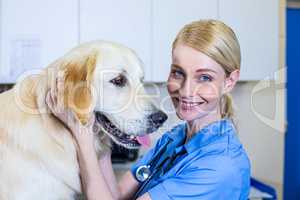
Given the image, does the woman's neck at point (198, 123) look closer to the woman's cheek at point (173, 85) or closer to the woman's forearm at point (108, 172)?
the woman's cheek at point (173, 85)

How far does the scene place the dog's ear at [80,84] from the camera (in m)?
1.01

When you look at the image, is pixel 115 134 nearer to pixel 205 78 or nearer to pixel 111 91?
A: pixel 111 91

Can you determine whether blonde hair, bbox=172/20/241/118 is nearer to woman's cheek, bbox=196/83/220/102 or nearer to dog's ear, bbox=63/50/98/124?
woman's cheek, bbox=196/83/220/102

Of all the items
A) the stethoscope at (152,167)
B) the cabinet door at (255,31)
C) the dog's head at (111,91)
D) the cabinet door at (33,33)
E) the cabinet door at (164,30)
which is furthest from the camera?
the cabinet door at (255,31)

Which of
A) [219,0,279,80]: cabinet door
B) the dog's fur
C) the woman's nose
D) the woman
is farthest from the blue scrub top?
[219,0,279,80]: cabinet door

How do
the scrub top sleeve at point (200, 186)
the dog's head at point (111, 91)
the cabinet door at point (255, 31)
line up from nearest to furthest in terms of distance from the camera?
1. the scrub top sleeve at point (200, 186)
2. the dog's head at point (111, 91)
3. the cabinet door at point (255, 31)

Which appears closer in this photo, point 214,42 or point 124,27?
point 214,42

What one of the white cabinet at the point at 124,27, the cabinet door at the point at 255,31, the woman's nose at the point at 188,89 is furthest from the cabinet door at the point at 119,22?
the woman's nose at the point at 188,89

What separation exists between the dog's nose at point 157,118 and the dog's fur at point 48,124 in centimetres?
13

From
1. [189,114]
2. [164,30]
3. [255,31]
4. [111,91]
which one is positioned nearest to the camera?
[189,114]

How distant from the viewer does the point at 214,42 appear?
38.6 inches

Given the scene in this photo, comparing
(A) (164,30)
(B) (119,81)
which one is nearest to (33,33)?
(A) (164,30)

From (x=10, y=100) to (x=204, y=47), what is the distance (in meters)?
0.52

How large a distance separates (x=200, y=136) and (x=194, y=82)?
14 cm
